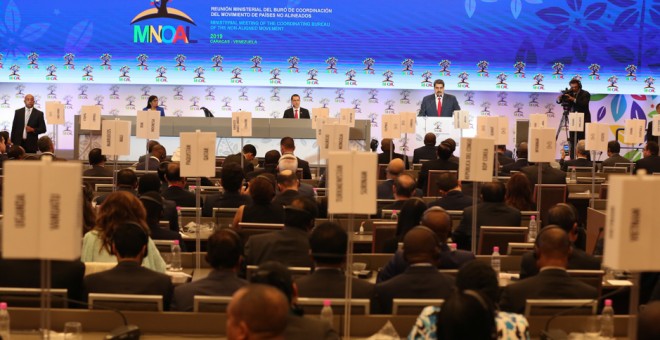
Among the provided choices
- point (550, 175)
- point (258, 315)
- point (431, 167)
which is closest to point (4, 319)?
point (258, 315)

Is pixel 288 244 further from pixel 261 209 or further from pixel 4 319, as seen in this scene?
pixel 4 319

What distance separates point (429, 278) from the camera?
5453 millimetres

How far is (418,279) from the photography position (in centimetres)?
545

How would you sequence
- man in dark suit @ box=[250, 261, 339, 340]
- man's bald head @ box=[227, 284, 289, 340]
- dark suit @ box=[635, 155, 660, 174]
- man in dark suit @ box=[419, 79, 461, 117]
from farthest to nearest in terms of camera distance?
man in dark suit @ box=[419, 79, 461, 117] → dark suit @ box=[635, 155, 660, 174] → man in dark suit @ box=[250, 261, 339, 340] → man's bald head @ box=[227, 284, 289, 340]

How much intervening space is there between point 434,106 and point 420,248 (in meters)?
14.1

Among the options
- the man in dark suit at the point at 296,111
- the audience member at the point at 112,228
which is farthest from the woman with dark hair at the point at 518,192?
the man in dark suit at the point at 296,111

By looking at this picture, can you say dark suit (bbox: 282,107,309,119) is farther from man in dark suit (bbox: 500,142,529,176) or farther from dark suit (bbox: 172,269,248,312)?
dark suit (bbox: 172,269,248,312)

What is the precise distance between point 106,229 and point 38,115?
12372 millimetres

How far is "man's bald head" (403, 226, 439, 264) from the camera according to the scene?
5.48 m

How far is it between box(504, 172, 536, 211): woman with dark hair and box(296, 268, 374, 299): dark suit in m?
3.89

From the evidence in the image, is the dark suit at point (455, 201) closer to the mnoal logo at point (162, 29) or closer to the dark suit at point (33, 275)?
the dark suit at point (33, 275)

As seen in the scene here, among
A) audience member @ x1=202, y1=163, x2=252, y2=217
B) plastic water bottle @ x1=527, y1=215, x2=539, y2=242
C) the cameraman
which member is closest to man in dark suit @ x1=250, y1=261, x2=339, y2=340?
audience member @ x1=202, y1=163, x2=252, y2=217

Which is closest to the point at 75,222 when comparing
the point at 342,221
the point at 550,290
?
the point at 550,290

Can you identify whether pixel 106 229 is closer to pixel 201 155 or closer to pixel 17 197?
pixel 201 155
